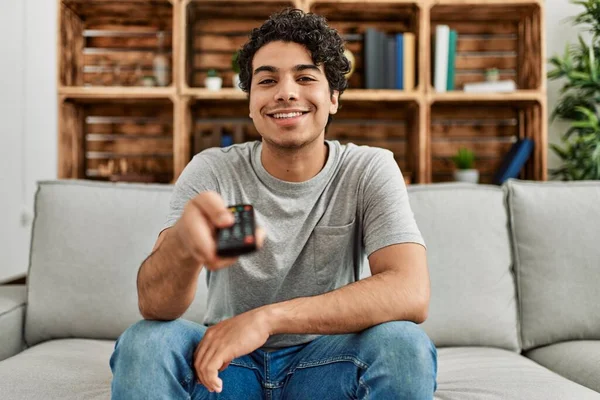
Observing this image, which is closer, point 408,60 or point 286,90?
point 286,90

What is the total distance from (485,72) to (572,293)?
128 cm

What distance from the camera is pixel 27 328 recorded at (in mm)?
1593

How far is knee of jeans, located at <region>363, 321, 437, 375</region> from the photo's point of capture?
0.96m

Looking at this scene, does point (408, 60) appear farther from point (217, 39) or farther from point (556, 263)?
point (556, 263)

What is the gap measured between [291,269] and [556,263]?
0.83 m

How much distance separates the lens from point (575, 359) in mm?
1451

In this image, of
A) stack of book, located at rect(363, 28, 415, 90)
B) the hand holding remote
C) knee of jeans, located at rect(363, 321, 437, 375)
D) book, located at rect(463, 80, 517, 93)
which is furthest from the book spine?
the hand holding remote

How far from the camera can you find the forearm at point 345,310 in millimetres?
1048

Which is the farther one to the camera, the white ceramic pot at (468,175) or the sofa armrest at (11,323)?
the white ceramic pot at (468,175)

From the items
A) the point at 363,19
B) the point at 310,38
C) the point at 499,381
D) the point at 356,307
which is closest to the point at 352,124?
the point at 363,19

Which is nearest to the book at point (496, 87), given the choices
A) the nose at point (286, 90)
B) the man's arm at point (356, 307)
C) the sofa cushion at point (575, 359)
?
the sofa cushion at point (575, 359)

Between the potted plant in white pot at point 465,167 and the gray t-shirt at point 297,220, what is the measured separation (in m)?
1.09

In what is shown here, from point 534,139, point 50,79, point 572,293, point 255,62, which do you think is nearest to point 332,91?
point 255,62

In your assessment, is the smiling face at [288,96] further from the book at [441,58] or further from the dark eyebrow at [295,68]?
the book at [441,58]
